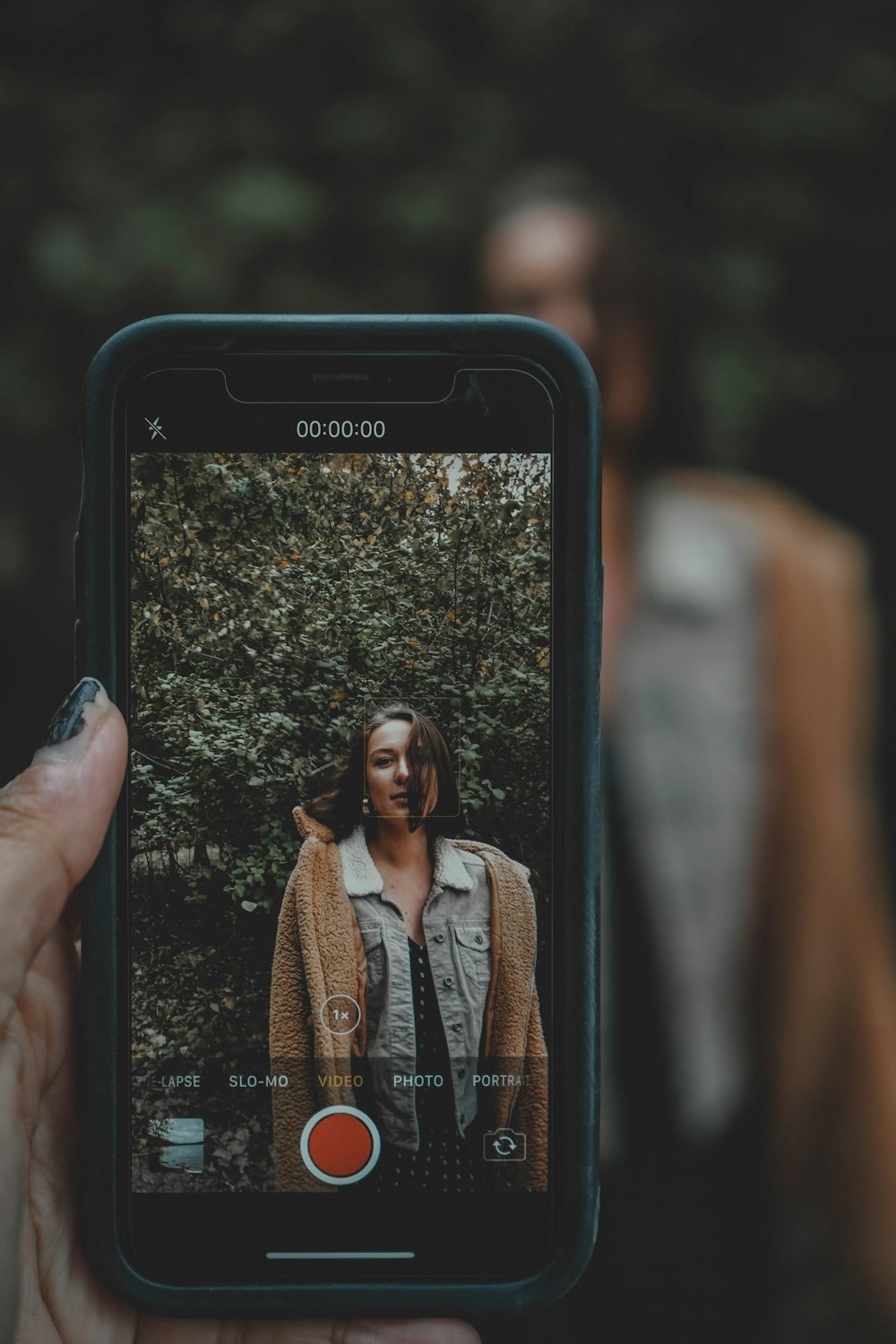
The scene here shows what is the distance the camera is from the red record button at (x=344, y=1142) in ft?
2.99

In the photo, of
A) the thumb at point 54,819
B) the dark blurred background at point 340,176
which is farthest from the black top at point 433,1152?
the dark blurred background at point 340,176

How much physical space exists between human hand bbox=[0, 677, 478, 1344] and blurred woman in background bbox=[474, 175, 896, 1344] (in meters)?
0.70

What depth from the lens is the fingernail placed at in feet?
2.93

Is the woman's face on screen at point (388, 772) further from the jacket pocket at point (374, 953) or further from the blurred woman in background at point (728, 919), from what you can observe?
the blurred woman in background at point (728, 919)

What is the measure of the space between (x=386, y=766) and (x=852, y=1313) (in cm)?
175

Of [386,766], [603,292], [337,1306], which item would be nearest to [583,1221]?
[337,1306]

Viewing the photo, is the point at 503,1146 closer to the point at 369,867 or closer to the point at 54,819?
the point at 369,867

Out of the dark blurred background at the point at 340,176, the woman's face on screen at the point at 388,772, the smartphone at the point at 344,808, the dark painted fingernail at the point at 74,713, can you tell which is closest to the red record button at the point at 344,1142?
the smartphone at the point at 344,808

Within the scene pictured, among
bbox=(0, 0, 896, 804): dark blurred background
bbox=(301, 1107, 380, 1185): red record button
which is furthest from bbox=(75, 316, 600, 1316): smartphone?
bbox=(0, 0, 896, 804): dark blurred background

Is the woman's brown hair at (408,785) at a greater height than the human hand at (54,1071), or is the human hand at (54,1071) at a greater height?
the woman's brown hair at (408,785)

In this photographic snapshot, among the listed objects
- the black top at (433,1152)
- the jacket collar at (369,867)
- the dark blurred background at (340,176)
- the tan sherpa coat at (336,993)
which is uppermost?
the dark blurred background at (340,176)

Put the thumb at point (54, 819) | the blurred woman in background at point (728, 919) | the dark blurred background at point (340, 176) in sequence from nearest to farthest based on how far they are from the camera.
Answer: the thumb at point (54, 819) → the blurred woman in background at point (728, 919) → the dark blurred background at point (340, 176)

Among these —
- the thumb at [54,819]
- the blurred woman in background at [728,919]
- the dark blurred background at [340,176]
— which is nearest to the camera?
the thumb at [54,819]

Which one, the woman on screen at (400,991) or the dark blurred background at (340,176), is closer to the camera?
the woman on screen at (400,991)
